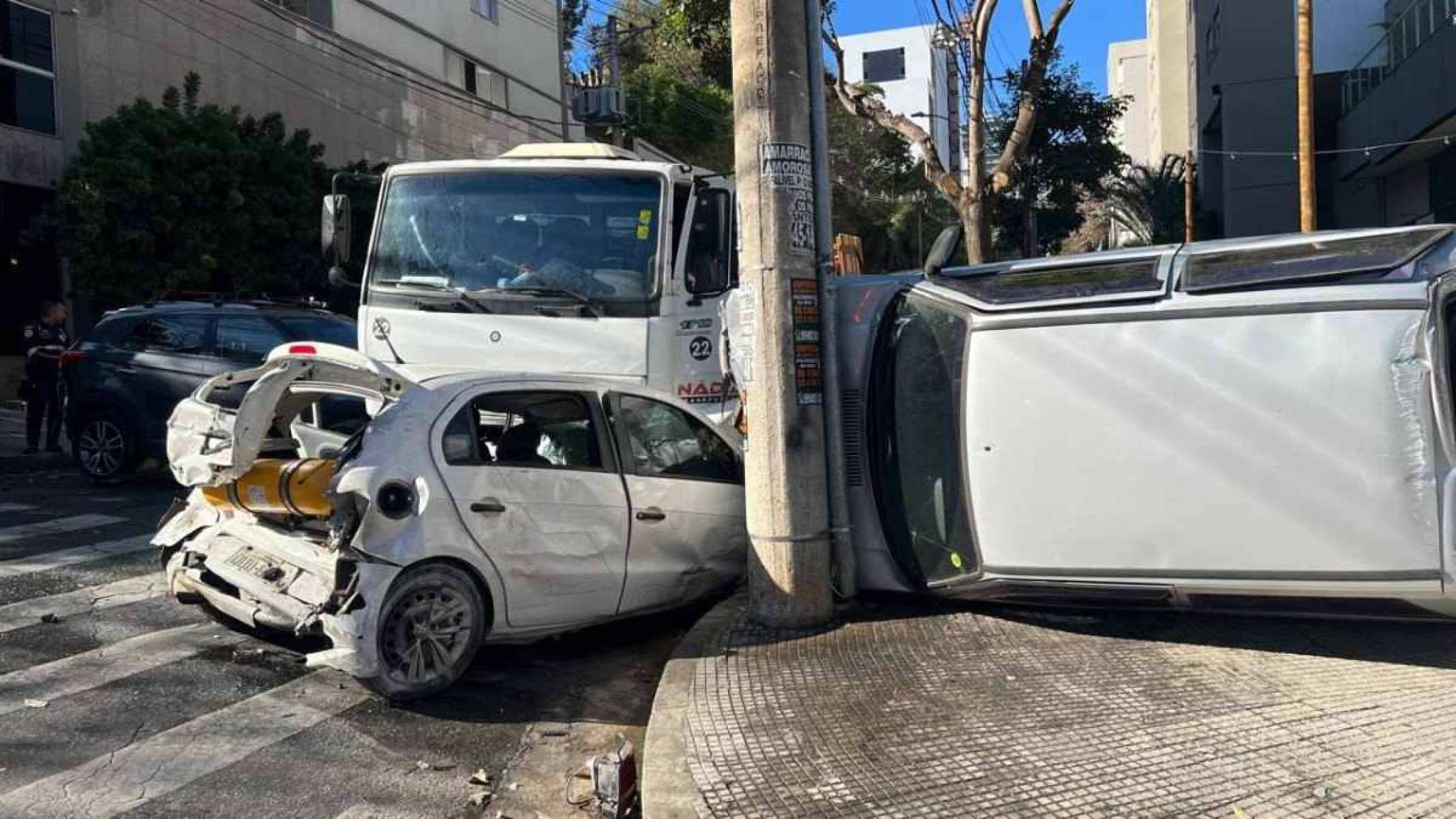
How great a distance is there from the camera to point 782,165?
20.7ft

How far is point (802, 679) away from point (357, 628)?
2.01 m

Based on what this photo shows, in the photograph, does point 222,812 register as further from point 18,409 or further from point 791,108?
point 18,409

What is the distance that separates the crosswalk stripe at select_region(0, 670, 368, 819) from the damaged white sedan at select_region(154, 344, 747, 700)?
337mm

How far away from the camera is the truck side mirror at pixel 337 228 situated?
9.09 meters

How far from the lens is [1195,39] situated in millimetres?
47375

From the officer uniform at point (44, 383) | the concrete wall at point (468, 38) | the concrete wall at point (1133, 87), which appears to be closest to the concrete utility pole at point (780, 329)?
the officer uniform at point (44, 383)

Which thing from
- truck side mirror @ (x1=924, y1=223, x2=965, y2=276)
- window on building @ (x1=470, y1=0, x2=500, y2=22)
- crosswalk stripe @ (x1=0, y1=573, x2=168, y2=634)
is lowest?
crosswalk stripe @ (x1=0, y1=573, x2=168, y2=634)

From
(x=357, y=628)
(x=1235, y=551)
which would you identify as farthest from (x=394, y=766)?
(x=1235, y=551)

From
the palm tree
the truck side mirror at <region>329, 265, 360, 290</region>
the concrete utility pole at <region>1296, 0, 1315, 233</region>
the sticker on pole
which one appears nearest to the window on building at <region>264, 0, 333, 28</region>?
the truck side mirror at <region>329, 265, 360, 290</region>

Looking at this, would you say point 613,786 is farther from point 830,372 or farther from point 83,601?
point 83,601

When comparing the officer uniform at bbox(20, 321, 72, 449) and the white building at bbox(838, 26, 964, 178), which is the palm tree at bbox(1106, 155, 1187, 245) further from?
the officer uniform at bbox(20, 321, 72, 449)

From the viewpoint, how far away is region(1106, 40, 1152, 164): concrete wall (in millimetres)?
91562

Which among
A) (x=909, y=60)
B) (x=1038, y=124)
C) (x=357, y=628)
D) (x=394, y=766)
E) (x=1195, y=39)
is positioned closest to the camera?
(x=394, y=766)

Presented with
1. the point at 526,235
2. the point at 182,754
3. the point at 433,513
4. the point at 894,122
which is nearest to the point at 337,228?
the point at 526,235
